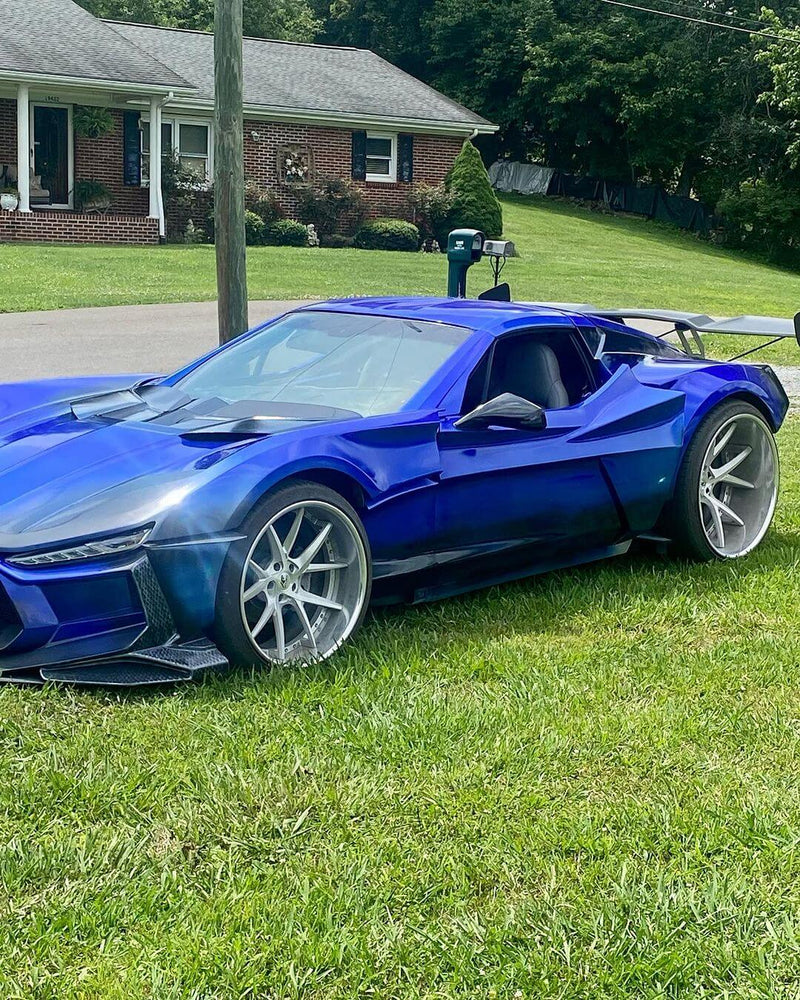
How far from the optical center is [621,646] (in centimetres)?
462

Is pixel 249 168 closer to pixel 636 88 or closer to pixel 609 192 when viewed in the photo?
pixel 636 88

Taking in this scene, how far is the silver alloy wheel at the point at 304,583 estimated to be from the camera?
13.5 feet

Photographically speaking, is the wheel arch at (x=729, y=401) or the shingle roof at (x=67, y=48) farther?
the shingle roof at (x=67, y=48)

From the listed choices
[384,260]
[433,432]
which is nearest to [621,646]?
[433,432]

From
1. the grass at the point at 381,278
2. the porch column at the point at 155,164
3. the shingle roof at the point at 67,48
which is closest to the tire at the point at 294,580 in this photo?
the grass at the point at 381,278

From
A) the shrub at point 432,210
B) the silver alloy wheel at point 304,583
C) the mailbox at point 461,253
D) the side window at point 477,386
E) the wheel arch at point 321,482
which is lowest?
the silver alloy wheel at point 304,583

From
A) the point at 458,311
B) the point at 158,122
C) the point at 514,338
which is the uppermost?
the point at 158,122

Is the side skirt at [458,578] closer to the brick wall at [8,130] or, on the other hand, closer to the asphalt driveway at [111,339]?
the asphalt driveway at [111,339]

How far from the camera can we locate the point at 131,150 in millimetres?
28672

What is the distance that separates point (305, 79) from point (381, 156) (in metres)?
3.09

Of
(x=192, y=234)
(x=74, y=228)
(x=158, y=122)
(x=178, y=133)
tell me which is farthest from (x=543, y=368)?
(x=178, y=133)

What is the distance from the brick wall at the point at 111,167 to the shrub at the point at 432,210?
22.1ft

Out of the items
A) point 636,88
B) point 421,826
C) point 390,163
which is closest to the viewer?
point 421,826

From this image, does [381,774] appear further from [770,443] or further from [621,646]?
[770,443]
